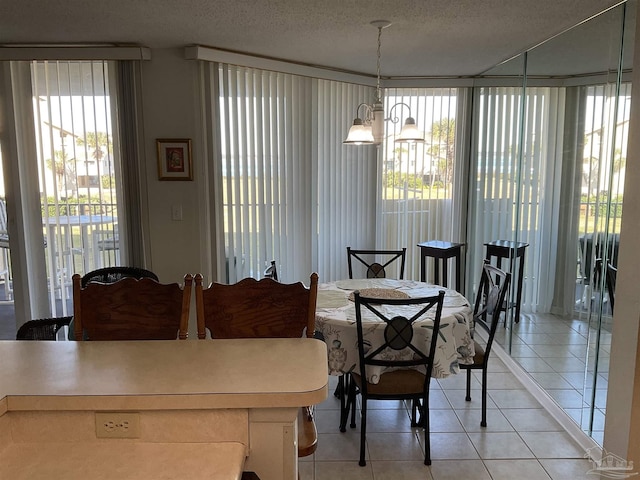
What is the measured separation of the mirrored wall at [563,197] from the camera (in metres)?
2.44

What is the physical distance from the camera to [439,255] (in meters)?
4.34

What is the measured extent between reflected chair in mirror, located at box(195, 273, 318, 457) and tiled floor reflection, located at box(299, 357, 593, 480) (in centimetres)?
80

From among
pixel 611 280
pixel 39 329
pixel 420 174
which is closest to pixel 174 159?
pixel 39 329

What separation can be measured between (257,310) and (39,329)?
115 centimetres

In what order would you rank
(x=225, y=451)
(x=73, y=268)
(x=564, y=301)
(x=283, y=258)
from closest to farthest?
(x=225, y=451) < (x=564, y=301) < (x=73, y=268) < (x=283, y=258)

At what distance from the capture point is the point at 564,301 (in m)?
2.95

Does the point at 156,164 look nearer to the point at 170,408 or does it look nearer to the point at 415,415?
the point at 415,415

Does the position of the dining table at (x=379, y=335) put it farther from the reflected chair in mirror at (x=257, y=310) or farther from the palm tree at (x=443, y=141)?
the palm tree at (x=443, y=141)

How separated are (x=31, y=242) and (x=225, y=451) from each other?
3.21 metres

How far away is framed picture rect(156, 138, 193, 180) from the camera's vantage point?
3.56m

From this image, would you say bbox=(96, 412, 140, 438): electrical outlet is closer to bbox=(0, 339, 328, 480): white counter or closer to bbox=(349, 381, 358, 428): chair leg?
bbox=(0, 339, 328, 480): white counter

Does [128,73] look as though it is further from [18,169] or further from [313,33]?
[313,33]

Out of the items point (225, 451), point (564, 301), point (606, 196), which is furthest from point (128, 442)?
point (564, 301)

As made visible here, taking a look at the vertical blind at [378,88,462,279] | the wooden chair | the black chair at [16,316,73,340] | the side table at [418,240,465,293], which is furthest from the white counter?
the vertical blind at [378,88,462,279]
